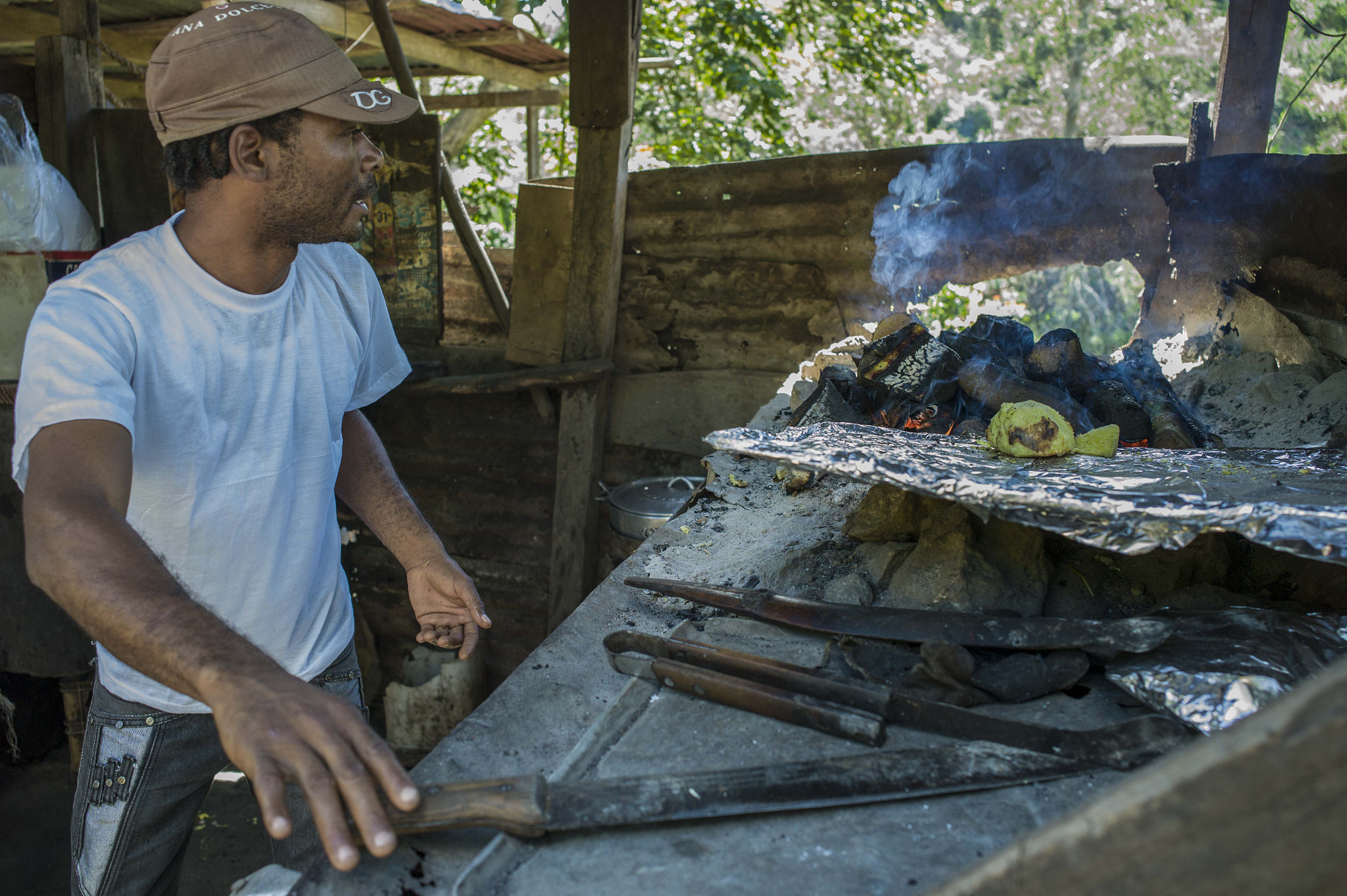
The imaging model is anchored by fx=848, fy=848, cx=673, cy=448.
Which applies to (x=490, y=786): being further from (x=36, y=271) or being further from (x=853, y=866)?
(x=36, y=271)

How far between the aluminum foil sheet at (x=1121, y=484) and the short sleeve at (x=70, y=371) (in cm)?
112

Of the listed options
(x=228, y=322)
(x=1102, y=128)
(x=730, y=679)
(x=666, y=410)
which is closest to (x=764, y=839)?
(x=730, y=679)

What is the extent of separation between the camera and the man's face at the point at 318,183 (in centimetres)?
182

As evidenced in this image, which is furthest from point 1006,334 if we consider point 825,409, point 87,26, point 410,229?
point 87,26

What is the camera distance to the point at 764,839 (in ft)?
3.94

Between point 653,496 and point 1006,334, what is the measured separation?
1902mm

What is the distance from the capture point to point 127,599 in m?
1.22

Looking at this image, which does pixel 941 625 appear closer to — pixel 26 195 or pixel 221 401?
pixel 221 401

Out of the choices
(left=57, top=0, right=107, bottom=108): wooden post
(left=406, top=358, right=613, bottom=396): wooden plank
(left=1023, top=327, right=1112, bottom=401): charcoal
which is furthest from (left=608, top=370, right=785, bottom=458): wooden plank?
(left=57, top=0, right=107, bottom=108): wooden post

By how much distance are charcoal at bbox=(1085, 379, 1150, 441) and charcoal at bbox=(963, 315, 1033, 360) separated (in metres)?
0.33

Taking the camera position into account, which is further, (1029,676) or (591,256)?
(591,256)

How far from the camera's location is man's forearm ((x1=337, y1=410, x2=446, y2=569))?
207cm

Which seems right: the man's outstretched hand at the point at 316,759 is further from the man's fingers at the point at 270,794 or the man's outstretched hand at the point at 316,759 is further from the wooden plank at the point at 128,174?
the wooden plank at the point at 128,174

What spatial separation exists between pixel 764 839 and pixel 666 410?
3757mm
